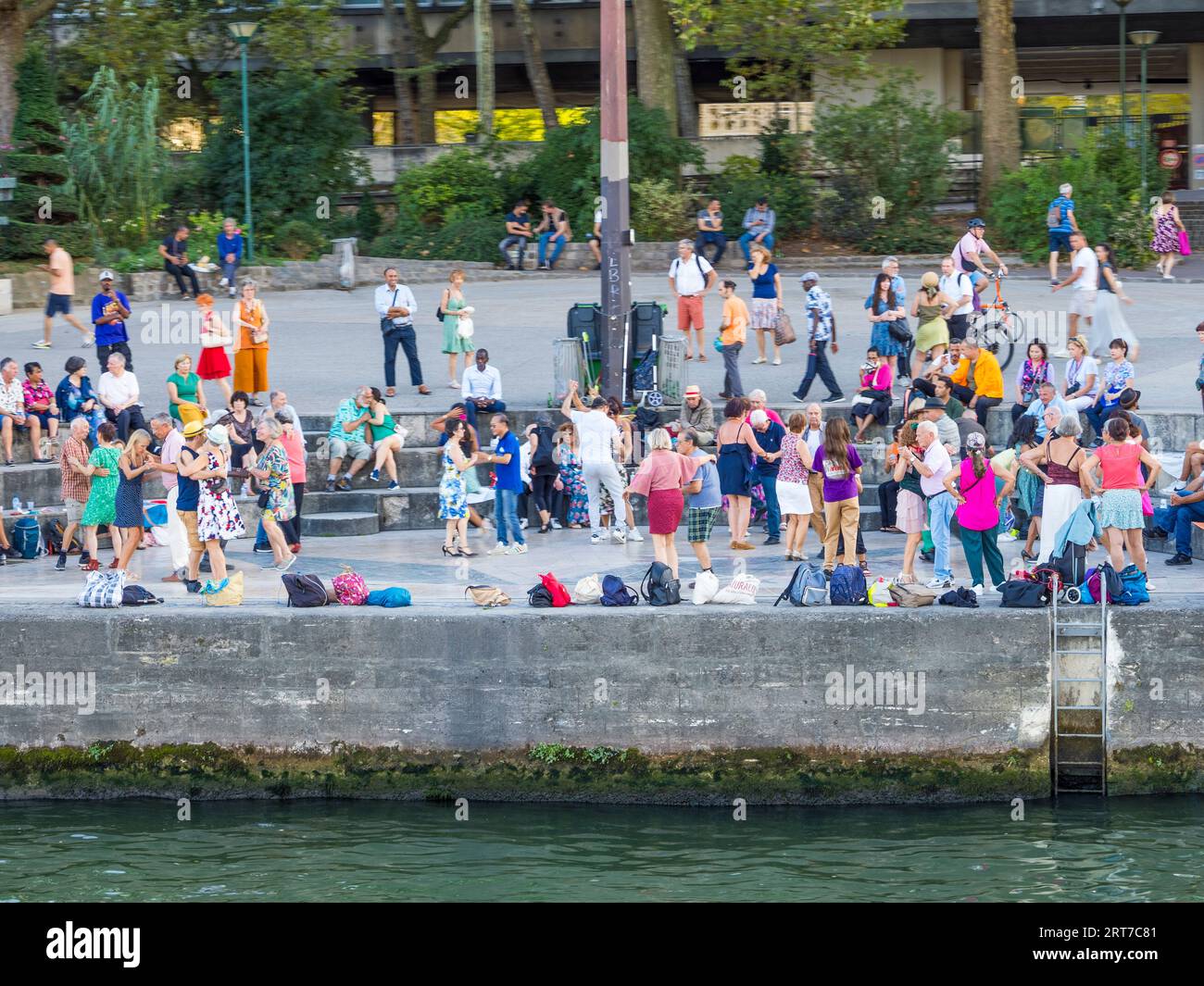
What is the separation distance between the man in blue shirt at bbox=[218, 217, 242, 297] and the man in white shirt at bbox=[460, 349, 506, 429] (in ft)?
32.9

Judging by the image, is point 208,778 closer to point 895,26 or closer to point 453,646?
point 453,646

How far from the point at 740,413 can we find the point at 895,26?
18.9 metres

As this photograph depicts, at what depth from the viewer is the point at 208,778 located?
1541 centimetres

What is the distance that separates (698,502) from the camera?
56.6 feet

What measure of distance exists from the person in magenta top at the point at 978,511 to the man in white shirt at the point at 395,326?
8515 mm

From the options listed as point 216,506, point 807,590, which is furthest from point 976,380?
point 216,506

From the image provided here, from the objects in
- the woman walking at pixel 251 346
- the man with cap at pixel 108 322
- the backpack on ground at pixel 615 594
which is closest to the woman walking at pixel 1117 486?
the backpack on ground at pixel 615 594

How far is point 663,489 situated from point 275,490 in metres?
3.85

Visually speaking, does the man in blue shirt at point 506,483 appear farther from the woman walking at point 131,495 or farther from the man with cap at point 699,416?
the woman walking at point 131,495

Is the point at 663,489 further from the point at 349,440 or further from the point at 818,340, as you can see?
the point at 818,340

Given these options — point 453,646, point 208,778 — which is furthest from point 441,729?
point 208,778
